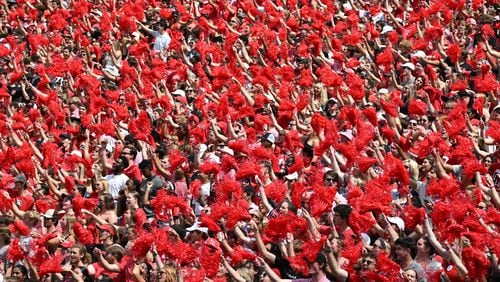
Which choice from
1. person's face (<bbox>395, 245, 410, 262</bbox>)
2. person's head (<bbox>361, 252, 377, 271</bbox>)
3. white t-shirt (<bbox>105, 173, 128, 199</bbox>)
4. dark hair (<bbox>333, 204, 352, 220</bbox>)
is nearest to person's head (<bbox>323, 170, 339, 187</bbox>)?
dark hair (<bbox>333, 204, 352, 220</bbox>)

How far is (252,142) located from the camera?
408 inches

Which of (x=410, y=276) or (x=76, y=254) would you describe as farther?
(x=76, y=254)

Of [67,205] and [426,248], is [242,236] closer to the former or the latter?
[426,248]

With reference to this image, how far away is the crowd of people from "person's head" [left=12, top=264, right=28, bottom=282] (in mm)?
20

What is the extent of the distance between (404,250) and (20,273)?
3.46 meters

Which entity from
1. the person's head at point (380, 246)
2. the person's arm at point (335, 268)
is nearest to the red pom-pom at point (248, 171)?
the person's head at point (380, 246)

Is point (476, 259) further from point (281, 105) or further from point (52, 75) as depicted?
point (52, 75)

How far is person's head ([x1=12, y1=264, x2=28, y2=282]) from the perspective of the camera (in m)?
8.24

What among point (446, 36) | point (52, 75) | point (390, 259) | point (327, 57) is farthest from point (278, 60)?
point (390, 259)

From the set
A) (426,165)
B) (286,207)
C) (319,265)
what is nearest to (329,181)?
(286,207)

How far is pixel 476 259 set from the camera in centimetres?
644

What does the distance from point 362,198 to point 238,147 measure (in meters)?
2.37

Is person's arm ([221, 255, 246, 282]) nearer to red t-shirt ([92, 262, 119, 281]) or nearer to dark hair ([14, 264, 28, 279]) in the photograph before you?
red t-shirt ([92, 262, 119, 281])

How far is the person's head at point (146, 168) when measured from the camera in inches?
387
